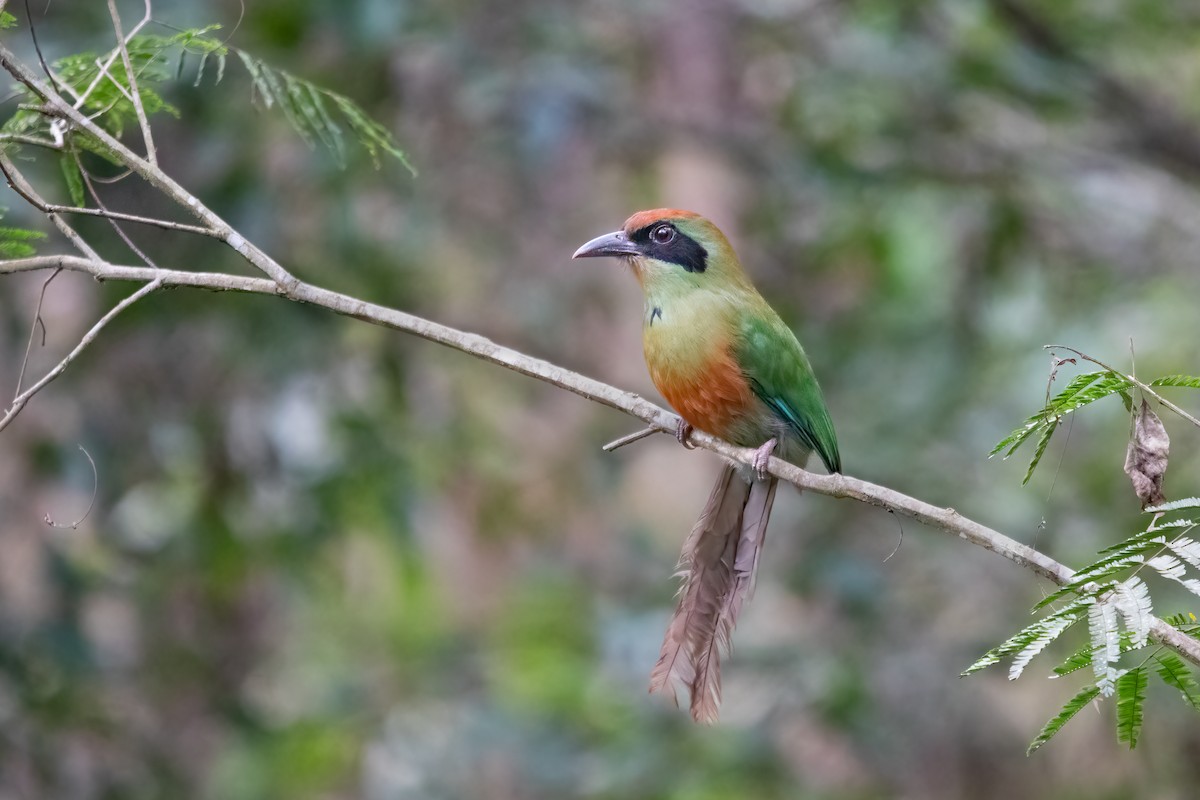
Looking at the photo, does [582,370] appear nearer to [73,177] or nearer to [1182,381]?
[73,177]

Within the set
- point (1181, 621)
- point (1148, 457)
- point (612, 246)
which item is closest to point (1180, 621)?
point (1181, 621)

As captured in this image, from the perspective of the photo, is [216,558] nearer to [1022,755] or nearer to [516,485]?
[516,485]

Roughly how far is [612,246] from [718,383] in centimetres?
59

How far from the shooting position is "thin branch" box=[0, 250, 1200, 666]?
2061 millimetres

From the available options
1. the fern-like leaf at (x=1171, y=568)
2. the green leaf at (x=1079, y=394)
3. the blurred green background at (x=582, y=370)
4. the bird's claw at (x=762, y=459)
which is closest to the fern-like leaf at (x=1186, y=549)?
the fern-like leaf at (x=1171, y=568)

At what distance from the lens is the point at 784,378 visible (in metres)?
3.74

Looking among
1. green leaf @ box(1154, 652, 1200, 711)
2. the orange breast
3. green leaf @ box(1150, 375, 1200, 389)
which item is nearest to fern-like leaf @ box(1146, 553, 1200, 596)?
green leaf @ box(1154, 652, 1200, 711)

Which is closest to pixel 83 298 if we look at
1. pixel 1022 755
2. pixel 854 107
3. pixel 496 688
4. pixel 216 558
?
pixel 216 558

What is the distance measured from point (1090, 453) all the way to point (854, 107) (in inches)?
83.1

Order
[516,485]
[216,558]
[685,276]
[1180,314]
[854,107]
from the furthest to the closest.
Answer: [516,485] → [1180,314] → [854,107] → [216,558] → [685,276]

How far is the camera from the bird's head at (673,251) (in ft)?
12.5

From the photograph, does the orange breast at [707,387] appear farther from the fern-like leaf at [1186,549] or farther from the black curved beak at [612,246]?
the fern-like leaf at [1186,549]

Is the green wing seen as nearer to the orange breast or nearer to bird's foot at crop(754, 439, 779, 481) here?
the orange breast

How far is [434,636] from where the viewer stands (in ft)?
25.9
